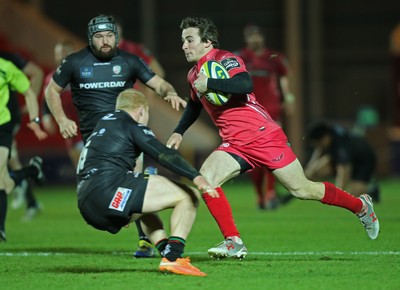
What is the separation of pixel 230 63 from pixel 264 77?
6.41 meters

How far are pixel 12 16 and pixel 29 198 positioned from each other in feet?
39.0

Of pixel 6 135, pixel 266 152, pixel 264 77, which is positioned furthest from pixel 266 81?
pixel 266 152

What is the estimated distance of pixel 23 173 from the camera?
11.0 metres

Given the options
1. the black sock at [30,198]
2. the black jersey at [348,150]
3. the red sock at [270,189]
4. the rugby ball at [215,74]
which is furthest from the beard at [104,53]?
the black jersey at [348,150]

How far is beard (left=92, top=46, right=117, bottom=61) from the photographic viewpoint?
9.02 meters

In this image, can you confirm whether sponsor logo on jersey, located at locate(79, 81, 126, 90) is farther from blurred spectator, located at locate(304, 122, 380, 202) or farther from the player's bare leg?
blurred spectator, located at locate(304, 122, 380, 202)

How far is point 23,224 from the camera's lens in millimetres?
12523

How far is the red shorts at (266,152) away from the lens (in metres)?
8.32

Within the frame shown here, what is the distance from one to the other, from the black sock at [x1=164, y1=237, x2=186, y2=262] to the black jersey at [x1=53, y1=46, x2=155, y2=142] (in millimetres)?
2289

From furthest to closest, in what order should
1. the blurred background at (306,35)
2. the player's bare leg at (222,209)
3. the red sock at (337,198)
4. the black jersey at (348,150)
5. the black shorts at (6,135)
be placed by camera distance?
the blurred background at (306,35) < the black jersey at (348,150) < the black shorts at (6,135) < the red sock at (337,198) < the player's bare leg at (222,209)

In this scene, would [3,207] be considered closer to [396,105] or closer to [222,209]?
[222,209]

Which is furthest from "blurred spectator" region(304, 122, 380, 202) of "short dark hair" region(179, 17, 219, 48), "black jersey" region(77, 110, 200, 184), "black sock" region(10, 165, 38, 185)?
"black jersey" region(77, 110, 200, 184)

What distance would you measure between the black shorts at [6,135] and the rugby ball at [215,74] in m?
2.91

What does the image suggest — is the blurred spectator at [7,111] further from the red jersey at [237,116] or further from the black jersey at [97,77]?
the red jersey at [237,116]
